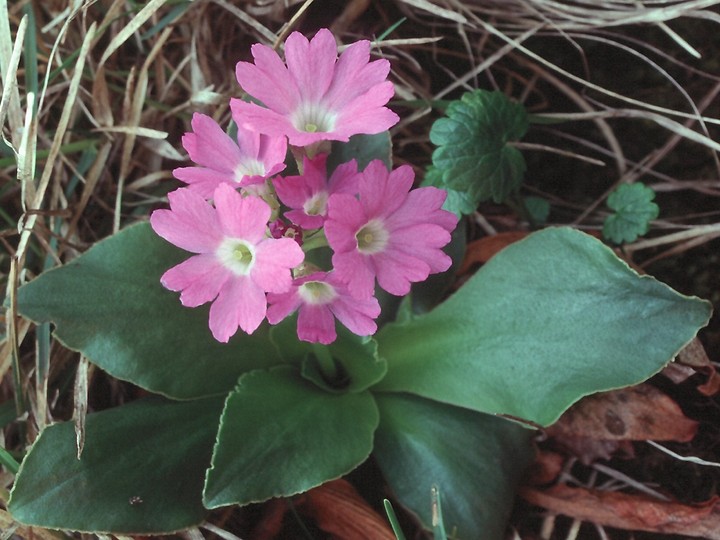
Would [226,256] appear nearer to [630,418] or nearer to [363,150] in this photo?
[363,150]

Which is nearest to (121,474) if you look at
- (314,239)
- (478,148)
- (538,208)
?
(314,239)

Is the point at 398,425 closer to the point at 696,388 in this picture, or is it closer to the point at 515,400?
the point at 515,400

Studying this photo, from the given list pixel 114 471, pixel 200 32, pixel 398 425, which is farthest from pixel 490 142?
pixel 114 471

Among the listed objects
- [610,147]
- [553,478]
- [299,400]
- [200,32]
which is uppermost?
[200,32]

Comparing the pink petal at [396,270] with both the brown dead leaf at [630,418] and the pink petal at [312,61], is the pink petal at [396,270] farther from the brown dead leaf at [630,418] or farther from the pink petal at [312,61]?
the brown dead leaf at [630,418]

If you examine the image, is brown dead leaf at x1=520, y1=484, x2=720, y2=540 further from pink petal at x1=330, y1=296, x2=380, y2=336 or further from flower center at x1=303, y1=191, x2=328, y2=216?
flower center at x1=303, y1=191, x2=328, y2=216

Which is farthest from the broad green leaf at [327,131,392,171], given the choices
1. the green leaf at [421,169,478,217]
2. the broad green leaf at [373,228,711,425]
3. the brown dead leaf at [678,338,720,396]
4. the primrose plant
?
the brown dead leaf at [678,338,720,396]
